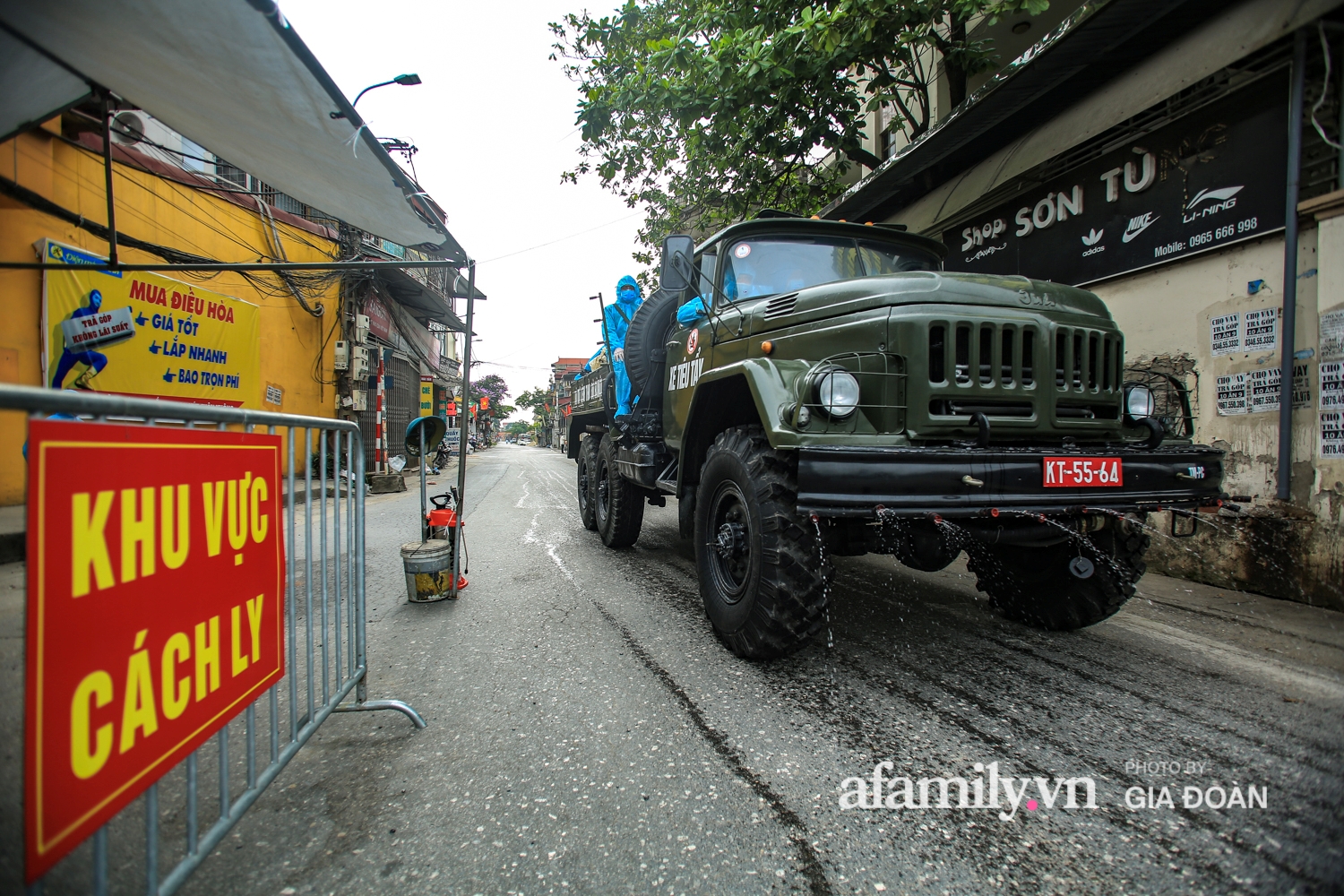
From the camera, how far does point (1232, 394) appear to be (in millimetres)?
5086

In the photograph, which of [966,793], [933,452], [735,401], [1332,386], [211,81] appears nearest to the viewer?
[966,793]

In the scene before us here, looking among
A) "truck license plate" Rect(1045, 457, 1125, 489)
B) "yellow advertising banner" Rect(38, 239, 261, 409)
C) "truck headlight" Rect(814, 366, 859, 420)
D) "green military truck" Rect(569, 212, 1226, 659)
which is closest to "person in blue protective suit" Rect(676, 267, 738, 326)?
"green military truck" Rect(569, 212, 1226, 659)

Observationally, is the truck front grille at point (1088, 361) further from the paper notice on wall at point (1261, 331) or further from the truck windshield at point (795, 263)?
the paper notice on wall at point (1261, 331)

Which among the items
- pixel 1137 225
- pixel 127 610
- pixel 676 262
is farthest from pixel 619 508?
pixel 1137 225

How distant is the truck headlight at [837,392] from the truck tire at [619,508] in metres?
3.64

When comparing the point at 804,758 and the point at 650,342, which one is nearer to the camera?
the point at 804,758

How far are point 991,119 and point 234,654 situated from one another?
8775mm

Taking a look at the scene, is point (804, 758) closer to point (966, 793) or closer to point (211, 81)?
point (966, 793)

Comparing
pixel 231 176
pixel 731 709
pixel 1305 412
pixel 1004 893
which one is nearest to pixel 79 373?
pixel 231 176

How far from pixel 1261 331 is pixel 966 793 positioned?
510 cm

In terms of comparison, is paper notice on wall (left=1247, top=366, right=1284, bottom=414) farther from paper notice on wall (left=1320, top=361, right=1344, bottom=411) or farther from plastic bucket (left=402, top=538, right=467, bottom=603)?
plastic bucket (left=402, top=538, right=467, bottom=603)

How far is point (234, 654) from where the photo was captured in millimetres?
1696

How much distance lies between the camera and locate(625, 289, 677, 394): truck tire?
5680mm

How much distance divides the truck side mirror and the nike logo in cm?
476
